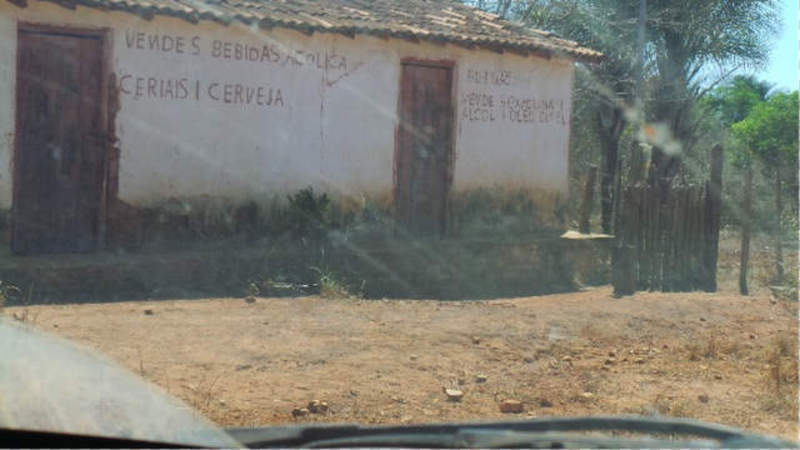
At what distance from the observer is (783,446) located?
261cm

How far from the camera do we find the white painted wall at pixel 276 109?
9.51m

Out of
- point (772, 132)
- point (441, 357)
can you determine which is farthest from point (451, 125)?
point (772, 132)

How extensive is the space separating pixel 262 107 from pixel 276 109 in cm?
17

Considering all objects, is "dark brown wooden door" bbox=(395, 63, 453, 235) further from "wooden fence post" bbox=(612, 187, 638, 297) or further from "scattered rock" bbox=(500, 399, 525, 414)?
"scattered rock" bbox=(500, 399, 525, 414)

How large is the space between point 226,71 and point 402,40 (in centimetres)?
214

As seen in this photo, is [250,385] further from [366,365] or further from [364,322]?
[364,322]

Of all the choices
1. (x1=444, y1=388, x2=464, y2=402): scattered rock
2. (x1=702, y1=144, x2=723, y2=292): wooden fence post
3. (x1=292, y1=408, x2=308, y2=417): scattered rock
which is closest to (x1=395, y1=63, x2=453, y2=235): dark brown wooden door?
(x1=702, y1=144, x2=723, y2=292): wooden fence post

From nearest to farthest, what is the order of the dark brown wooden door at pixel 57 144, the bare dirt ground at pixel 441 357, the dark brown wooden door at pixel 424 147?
the bare dirt ground at pixel 441 357 < the dark brown wooden door at pixel 57 144 < the dark brown wooden door at pixel 424 147

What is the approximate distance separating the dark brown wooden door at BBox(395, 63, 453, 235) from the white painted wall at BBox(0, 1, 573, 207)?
0.17 m

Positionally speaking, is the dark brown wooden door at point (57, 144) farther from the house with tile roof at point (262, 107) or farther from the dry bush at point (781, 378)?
the dry bush at point (781, 378)

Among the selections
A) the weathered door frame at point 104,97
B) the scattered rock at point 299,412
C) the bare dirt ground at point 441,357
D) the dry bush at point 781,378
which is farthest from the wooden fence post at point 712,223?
the scattered rock at point 299,412

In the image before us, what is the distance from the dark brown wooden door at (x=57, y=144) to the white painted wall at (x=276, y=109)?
0.54 feet

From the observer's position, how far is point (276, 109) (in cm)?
1050

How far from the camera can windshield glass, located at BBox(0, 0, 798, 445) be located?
595 centimetres
